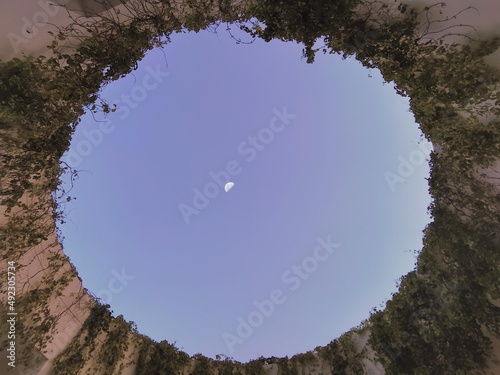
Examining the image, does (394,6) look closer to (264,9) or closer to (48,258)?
(264,9)

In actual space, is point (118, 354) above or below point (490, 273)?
below

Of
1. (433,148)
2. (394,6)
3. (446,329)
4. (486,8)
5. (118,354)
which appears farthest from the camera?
(118,354)

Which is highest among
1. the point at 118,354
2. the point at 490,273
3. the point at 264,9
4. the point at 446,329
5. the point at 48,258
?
the point at 264,9

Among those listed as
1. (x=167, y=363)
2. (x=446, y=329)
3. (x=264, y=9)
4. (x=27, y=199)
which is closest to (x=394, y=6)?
(x=264, y=9)

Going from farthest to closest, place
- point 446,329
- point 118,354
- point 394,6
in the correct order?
point 118,354 < point 446,329 < point 394,6

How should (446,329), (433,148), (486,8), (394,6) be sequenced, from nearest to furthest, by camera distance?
(486,8)
(394,6)
(433,148)
(446,329)

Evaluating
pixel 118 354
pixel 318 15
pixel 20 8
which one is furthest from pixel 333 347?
pixel 20 8

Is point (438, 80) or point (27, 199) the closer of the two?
point (438, 80)

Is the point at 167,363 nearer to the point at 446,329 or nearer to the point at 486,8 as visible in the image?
the point at 446,329

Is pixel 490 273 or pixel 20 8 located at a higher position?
pixel 490 273
